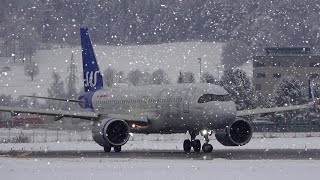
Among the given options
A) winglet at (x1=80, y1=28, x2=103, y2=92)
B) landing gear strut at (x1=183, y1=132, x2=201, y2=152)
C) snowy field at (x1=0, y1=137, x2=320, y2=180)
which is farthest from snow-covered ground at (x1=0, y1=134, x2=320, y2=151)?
snowy field at (x1=0, y1=137, x2=320, y2=180)

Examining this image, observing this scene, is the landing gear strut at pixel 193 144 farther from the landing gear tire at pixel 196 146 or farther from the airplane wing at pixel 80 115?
the airplane wing at pixel 80 115

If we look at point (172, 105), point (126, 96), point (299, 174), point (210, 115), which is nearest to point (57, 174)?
point (299, 174)

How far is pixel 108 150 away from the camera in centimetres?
5000

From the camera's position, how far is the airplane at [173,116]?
149ft

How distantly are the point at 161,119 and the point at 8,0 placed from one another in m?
20.4

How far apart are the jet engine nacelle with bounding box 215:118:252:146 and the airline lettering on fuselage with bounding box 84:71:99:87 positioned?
16572 millimetres

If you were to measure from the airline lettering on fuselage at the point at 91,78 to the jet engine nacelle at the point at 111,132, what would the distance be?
47.2ft

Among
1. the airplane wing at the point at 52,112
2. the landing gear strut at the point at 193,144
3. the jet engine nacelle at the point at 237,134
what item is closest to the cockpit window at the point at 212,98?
the landing gear strut at the point at 193,144

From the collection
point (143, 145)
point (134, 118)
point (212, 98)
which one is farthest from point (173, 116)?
point (143, 145)

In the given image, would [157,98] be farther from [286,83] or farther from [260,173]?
[286,83]

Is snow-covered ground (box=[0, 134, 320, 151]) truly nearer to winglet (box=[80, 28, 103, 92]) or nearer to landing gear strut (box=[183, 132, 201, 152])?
landing gear strut (box=[183, 132, 201, 152])

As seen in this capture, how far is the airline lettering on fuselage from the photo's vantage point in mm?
62975

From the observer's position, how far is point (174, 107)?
48.4 m

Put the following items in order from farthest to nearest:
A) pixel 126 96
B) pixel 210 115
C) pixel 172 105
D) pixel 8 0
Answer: pixel 8 0 < pixel 126 96 < pixel 172 105 < pixel 210 115
